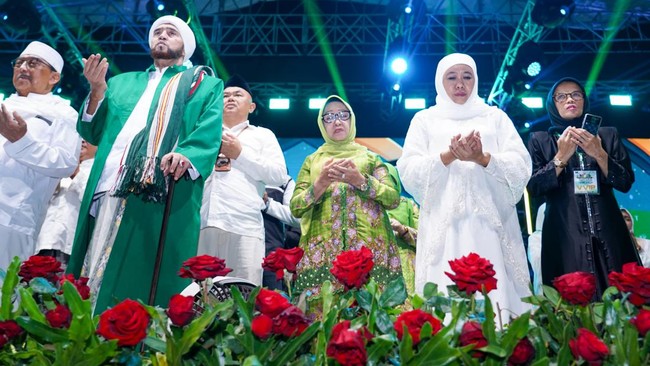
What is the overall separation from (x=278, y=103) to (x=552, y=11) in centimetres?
373

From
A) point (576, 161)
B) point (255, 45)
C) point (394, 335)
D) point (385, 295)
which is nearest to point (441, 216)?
point (576, 161)

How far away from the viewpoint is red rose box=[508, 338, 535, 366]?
4.63 feet

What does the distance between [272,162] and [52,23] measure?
6.58 meters

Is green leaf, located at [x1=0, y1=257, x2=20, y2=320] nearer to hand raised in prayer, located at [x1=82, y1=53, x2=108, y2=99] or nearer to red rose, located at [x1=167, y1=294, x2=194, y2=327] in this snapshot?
red rose, located at [x1=167, y1=294, x2=194, y2=327]

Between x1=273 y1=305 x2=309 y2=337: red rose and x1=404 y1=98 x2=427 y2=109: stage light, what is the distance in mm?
7666

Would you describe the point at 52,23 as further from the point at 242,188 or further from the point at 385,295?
the point at 385,295

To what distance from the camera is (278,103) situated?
29.7ft

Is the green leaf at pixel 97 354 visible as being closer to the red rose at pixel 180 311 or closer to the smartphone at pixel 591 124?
the red rose at pixel 180 311

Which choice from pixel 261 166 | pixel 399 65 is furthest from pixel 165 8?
pixel 261 166

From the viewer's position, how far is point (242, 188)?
344 centimetres

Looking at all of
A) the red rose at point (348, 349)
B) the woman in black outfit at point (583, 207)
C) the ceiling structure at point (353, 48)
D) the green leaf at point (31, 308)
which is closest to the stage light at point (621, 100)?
the ceiling structure at point (353, 48)

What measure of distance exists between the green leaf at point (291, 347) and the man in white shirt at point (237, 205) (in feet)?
5.64

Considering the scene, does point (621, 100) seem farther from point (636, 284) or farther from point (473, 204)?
point (636, 284)

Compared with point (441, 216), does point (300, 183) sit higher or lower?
higher
